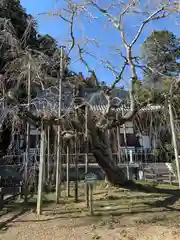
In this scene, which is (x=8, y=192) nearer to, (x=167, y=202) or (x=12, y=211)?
(x=12, y=211)

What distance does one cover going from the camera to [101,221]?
4145mm

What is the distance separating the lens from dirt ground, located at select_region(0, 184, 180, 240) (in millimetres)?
3477

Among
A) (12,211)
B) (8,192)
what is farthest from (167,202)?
(8,192)

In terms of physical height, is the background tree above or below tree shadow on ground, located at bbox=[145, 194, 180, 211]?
above

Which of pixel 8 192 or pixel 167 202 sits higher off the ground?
pixel 8 192

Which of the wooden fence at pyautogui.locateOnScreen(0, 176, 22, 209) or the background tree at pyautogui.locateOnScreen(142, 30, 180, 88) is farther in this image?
the background tree at pyautogui.locateOnScreen(142, 30, 180, 88)

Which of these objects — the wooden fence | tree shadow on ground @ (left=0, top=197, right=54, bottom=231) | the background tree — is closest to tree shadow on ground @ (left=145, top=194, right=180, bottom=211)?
tree shadow on ground @ (left=0, top=197, right=54, bottom=231)

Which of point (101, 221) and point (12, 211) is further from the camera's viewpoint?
point (12, 211)

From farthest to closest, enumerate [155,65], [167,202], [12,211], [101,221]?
[155,65], [167,202], [12,211], [101,221]

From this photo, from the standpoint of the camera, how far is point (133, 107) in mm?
5859

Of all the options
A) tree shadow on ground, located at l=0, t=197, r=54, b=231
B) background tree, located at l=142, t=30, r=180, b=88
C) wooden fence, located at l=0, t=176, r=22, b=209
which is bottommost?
tree shadow on ground, located at l=0, t=197, r=54, b=231

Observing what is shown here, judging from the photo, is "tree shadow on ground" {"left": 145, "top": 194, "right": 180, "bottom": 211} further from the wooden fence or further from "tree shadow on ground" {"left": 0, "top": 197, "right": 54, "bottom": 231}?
the wooden fence

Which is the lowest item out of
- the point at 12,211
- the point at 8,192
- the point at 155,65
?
the point at 12,211

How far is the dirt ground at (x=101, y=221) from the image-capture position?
348 centimetres
